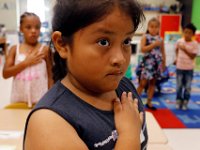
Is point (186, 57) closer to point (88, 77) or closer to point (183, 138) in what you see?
point (183, 138)

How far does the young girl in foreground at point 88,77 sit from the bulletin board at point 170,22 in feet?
27.3

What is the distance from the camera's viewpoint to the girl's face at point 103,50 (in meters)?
0.61

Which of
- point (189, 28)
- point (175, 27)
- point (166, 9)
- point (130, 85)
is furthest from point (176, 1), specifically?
point (130, 85)

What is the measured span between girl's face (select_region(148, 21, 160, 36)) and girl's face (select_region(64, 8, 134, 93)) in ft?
9.03

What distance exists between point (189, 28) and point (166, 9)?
5898 mm

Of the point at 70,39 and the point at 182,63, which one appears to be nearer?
the point at 70,39

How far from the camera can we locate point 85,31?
611 millimetres

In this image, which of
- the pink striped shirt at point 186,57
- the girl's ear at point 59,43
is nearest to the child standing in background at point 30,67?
the girl's ear at point 59,43

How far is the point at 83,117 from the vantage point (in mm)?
618

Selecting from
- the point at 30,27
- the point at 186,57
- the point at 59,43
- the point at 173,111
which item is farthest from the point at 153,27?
the point at 59,43

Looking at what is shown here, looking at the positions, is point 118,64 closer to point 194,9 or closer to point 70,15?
point 70,15

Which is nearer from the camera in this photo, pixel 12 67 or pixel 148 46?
pixel 12 67

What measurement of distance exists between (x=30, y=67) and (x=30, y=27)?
28cm

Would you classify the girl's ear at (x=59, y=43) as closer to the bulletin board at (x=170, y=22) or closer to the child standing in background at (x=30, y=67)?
the child standing in background at (x=30, y=67)
